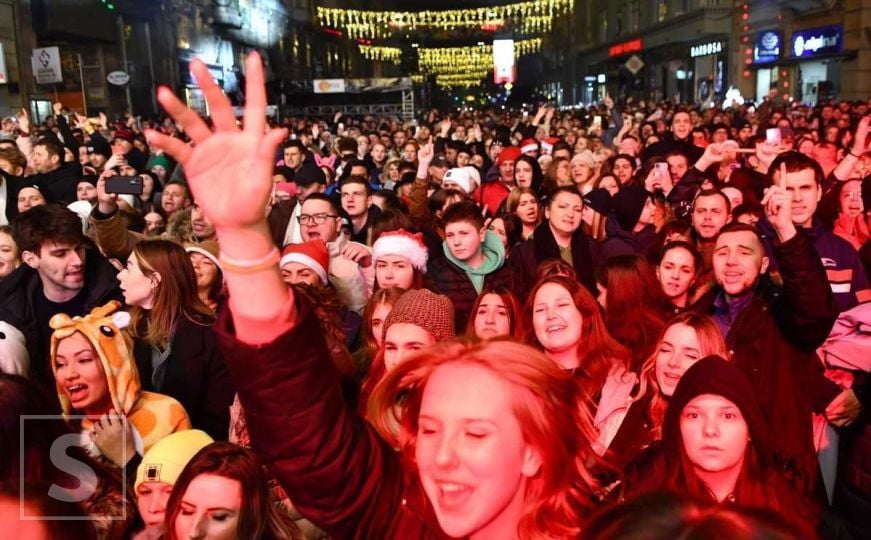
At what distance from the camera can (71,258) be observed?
4.93 m

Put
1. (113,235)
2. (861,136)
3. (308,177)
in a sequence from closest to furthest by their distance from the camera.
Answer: (113,235) < (861,136) < (308,177)

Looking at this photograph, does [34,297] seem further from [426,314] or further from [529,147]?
[529,147]

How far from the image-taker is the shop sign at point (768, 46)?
98.0ft

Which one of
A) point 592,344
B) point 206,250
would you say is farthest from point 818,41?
point 206,250

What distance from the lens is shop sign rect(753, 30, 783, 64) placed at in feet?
98.0

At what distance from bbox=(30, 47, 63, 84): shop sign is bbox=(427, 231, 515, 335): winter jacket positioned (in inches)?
594

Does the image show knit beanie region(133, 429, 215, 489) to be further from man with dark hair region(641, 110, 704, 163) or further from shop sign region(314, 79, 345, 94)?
shop sign region(314, 79, 345, 94)

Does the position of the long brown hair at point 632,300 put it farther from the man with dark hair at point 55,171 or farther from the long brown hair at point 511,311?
the man with dark hair at point 55,171

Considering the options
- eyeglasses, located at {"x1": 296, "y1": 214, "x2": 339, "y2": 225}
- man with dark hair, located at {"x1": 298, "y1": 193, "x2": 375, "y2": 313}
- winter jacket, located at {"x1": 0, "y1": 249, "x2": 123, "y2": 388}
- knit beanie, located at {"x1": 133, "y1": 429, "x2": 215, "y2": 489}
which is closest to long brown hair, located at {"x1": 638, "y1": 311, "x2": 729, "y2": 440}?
knit beanie, located at {"x1": 133, "y1": 429, "x2": 215, "y2": 489}

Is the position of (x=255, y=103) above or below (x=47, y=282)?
above

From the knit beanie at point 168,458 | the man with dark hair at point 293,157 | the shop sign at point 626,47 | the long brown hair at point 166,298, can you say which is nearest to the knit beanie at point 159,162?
the man with dark hair at point 293,157

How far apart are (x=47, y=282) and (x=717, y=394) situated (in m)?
4.15

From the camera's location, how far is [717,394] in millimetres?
2908

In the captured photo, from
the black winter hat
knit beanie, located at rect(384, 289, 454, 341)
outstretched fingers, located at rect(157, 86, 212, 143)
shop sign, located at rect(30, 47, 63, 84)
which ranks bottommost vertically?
knit beanie, located at rect(384, 289, 454, 341)
